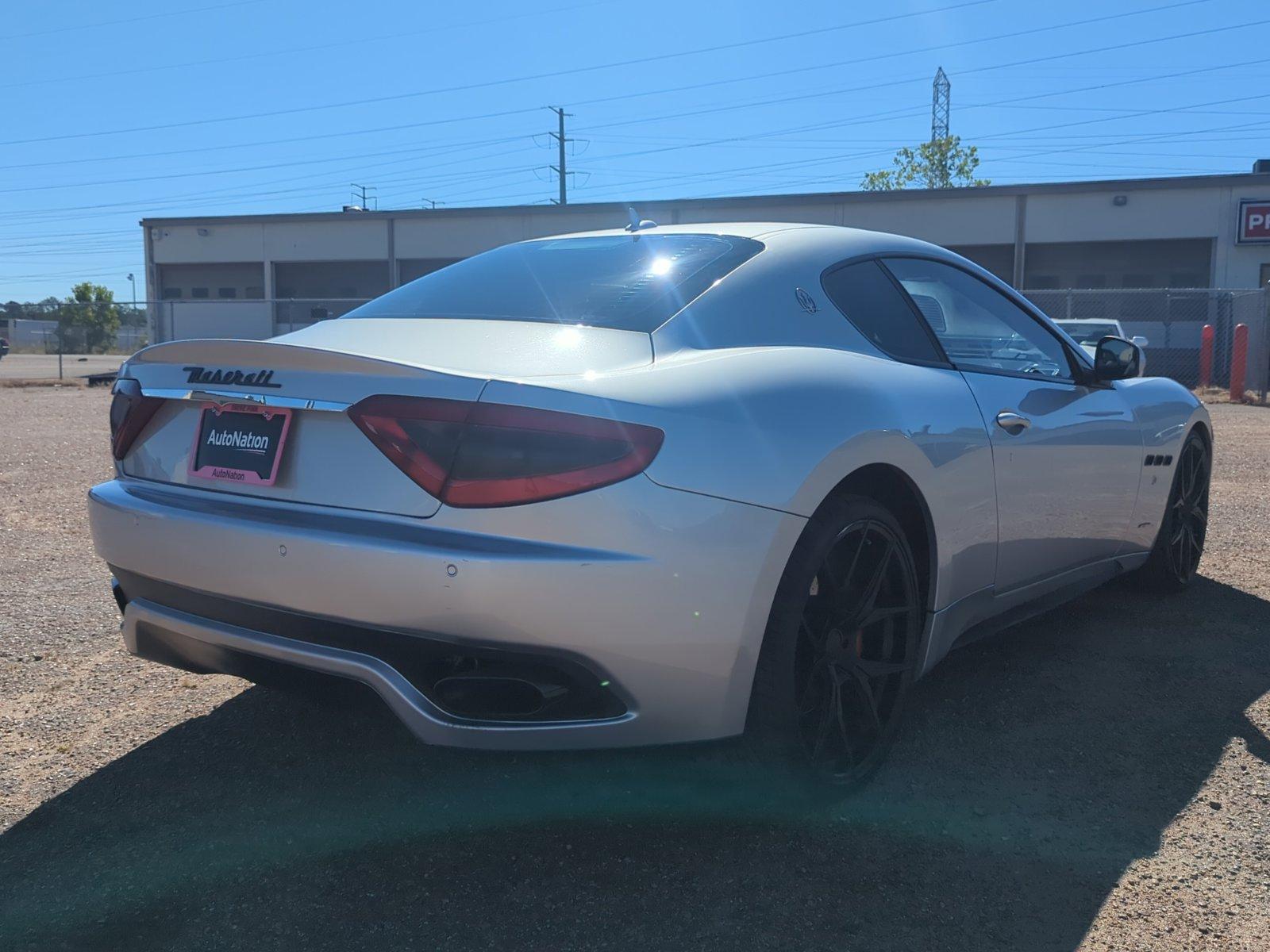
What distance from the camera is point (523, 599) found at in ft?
7.09

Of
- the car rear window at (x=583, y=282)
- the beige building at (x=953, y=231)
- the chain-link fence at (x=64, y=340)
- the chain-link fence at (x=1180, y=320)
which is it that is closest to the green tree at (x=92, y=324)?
the chain-link fence at (x=64, y=340)

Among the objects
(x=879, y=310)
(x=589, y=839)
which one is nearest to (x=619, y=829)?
(x=589, y=839)

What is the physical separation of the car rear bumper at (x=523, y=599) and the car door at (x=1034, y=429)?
1.23 meters

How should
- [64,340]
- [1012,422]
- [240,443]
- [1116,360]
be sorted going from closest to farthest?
[240,443] < [1012,422] < [1116,360] < [64,340]

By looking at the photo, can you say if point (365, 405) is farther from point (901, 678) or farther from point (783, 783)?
point (901, 678)

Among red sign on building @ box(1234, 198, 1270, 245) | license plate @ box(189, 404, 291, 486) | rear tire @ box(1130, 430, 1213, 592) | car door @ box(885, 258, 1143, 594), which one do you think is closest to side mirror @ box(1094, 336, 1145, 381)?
car door @ box(885, 258, 1143, 594)

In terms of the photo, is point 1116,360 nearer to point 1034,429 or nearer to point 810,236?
point 1034,429

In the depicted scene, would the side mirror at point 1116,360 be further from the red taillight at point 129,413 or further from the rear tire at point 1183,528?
the red taillight at point 129,413

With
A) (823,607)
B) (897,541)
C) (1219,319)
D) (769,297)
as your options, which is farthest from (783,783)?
(1219,319)

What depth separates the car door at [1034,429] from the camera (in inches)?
134

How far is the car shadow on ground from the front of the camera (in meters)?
2.25

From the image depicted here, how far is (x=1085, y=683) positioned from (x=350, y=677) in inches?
101

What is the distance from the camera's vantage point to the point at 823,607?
270 centimetres

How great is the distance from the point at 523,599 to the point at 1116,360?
2.85 metres
